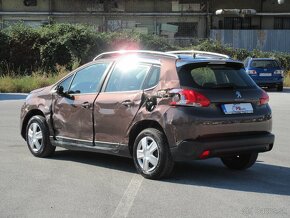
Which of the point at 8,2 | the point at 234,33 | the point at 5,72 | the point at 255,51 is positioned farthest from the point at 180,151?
the point at 8,2

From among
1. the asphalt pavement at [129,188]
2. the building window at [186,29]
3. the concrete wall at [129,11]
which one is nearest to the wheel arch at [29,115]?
the asphalt pavement at [129,188]

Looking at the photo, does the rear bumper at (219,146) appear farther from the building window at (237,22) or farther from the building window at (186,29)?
the building window at (237,22)

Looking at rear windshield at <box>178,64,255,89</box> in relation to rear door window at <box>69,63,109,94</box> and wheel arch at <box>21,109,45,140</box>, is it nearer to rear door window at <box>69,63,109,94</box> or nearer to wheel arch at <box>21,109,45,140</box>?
rear door window at <box>69,63,109,94</box>

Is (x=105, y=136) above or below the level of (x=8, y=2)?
below

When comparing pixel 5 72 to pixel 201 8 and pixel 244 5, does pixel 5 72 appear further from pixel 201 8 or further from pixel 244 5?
pixel 244 5

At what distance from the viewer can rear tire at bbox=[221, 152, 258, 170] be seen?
26.2 ft

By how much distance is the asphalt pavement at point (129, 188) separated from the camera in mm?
5840

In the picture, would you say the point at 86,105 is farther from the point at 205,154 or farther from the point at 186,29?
the point at 186,29

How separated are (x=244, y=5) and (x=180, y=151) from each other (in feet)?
122

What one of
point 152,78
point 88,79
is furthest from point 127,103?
point 88,79

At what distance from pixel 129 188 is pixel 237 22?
123ft

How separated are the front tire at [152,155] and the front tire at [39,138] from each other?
1.96 metres

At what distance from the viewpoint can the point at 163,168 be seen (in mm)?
7090

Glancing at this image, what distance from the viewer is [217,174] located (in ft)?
25.6
